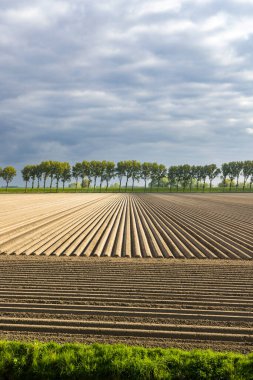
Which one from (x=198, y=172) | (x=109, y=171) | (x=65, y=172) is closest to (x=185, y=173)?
(x=198, y=172)

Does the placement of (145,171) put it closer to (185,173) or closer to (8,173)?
(185,173)

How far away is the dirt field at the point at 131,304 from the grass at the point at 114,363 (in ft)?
1.37

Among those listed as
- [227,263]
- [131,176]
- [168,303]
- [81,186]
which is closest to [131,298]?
[168,303]

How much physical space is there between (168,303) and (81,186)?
120398mm

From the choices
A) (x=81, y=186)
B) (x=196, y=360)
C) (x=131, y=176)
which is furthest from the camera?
(x=81, y=186)

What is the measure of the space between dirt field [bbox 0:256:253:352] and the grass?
419 mm

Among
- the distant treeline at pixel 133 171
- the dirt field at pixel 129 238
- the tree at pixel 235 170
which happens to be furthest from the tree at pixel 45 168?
the dirt field at pixel 129 238

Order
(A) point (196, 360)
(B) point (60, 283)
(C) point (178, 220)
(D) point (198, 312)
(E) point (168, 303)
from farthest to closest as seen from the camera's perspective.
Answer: (C) point (178, 220)
(B) point (60, 283)
(E) point (168, 303)
(D) point (198, 312)
(A) point (196, 360)

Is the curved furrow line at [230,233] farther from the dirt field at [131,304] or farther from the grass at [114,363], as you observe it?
the grass at [114,363]

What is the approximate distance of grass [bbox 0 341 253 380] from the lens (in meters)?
5.51

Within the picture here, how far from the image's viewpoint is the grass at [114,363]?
551 cm

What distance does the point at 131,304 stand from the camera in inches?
310

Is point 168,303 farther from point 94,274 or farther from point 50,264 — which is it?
point 50,264

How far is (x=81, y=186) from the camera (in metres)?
127
